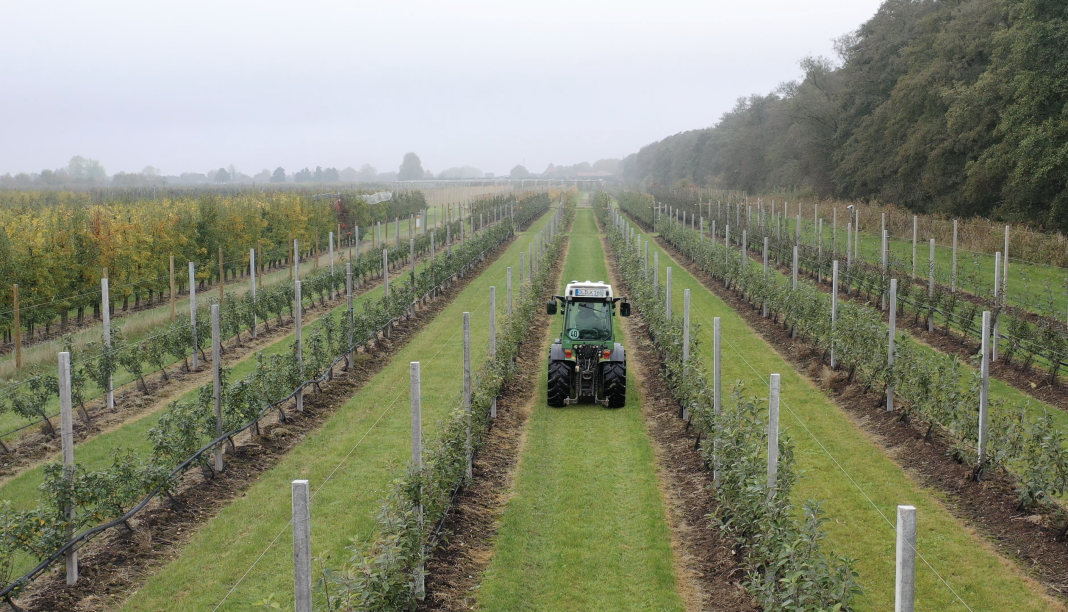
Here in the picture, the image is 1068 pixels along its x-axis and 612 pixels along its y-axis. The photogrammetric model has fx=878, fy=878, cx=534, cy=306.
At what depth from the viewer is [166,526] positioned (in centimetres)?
965

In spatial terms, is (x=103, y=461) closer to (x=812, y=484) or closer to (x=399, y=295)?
(x=812, y=484)

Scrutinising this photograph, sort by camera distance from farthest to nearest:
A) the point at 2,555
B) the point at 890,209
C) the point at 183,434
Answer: the point at 890,209, the point at 183,434, the point at 2,555

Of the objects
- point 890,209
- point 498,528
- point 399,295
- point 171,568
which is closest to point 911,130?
point 890,209

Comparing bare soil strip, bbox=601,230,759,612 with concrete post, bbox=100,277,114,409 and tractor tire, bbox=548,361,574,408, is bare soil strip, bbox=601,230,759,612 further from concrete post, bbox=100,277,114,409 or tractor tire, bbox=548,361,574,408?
concrete post, bbox=100,277,114,409

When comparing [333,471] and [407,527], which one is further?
[333,471]

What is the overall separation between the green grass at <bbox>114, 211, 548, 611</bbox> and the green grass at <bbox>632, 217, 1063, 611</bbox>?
481 cm

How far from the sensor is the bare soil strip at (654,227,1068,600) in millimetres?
8492

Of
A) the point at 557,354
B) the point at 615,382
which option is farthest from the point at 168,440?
the point at 615,382

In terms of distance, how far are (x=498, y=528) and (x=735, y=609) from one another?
3017 mm

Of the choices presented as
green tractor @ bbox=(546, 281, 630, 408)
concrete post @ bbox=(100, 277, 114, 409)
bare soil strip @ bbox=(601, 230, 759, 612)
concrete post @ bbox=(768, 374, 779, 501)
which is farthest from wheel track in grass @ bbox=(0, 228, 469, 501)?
concrete post @ bbox=(768, 374, 779, 501)

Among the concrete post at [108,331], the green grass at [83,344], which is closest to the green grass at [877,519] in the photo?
the concrete post at [108,331]

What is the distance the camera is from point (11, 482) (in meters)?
11.1

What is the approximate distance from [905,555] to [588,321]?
10.4 m

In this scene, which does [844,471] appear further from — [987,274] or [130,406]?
[987,274]
